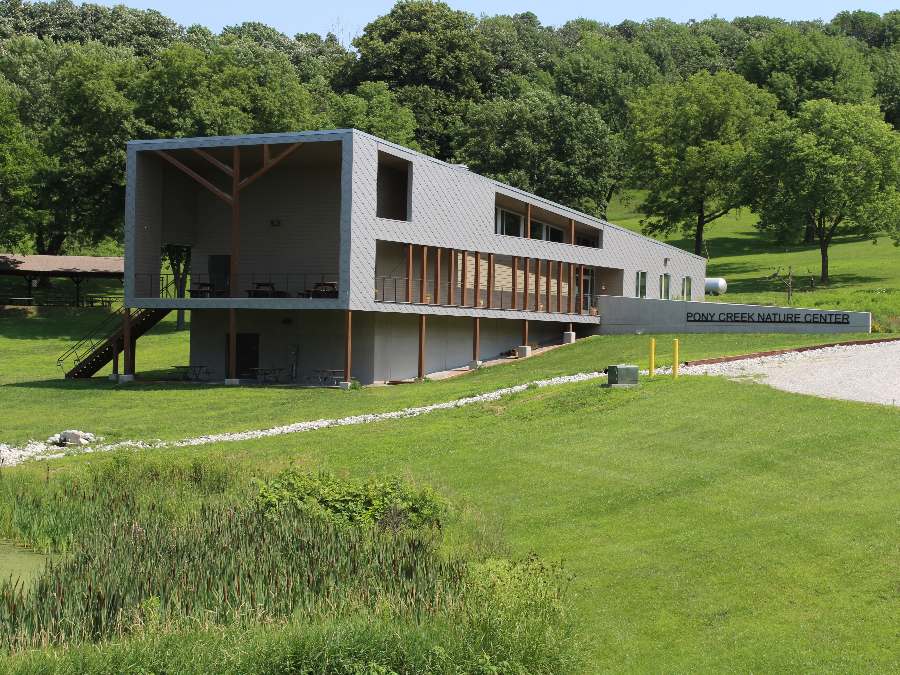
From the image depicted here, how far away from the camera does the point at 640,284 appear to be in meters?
48.0

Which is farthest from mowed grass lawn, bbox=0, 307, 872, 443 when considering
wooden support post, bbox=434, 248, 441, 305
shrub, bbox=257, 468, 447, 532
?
shrub, bbox=257, 468, 447, 532

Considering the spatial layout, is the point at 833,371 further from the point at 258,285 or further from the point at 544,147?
the point at 544,147

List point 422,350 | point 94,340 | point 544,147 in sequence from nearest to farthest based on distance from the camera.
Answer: point 422,350 < point 94,340 < point 544,147

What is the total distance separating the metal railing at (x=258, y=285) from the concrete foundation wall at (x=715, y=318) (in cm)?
1505

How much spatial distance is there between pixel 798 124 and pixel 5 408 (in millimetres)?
50404

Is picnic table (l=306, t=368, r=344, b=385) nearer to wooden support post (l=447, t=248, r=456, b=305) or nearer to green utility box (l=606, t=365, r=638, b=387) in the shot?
wooden support post (l=447, t=248, r=456, b=305)

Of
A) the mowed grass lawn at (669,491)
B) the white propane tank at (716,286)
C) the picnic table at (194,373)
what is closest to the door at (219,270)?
the picnic table at (194,373)

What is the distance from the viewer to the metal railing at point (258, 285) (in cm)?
3216

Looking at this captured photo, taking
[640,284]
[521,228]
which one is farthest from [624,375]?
[640,284]

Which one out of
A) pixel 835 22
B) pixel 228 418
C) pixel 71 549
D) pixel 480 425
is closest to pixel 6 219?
pixel 228 418

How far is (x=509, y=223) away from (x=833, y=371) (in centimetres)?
2035

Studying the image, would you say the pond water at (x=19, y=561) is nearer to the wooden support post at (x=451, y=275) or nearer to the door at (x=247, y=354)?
the door at (x=247, y=354)

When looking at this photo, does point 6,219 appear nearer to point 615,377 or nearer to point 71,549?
point 615,377

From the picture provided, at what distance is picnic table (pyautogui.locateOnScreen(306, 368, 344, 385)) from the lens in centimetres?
3203
